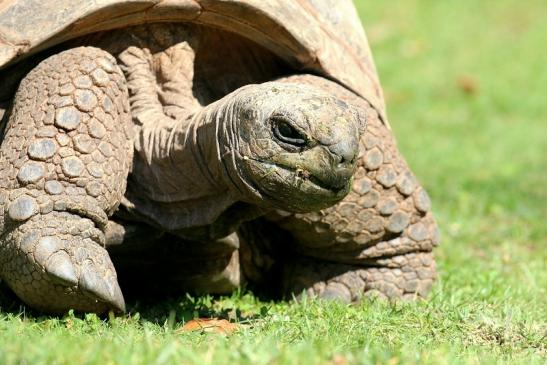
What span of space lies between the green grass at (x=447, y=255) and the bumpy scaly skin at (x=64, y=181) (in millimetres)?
148

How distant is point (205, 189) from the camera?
388 cm

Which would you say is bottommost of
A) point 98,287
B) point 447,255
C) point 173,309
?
point 173,309

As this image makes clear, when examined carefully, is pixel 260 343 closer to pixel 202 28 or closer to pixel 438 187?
pixel 202 28

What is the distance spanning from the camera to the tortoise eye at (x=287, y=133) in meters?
3.33

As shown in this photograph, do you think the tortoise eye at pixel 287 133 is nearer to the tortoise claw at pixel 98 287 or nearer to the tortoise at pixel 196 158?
Answer: the tortoise at pixel 196 158

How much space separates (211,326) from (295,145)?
68 centimetres

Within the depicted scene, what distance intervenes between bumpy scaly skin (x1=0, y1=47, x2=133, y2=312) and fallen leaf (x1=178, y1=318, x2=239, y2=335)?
298mm

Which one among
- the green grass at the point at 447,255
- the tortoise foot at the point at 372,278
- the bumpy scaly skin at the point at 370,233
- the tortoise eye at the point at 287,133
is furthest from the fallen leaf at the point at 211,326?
the tortoise foot at the point at 372,278

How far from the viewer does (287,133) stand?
335 centimetres

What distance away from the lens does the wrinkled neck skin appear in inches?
141

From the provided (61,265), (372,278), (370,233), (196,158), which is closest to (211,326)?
(61,265)

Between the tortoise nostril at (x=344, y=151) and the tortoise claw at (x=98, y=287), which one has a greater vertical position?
the tortoise nostril at (x=344, y=151)

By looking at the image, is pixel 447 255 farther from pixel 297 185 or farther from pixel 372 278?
pixel 297 185

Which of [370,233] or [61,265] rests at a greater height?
[370,233]
